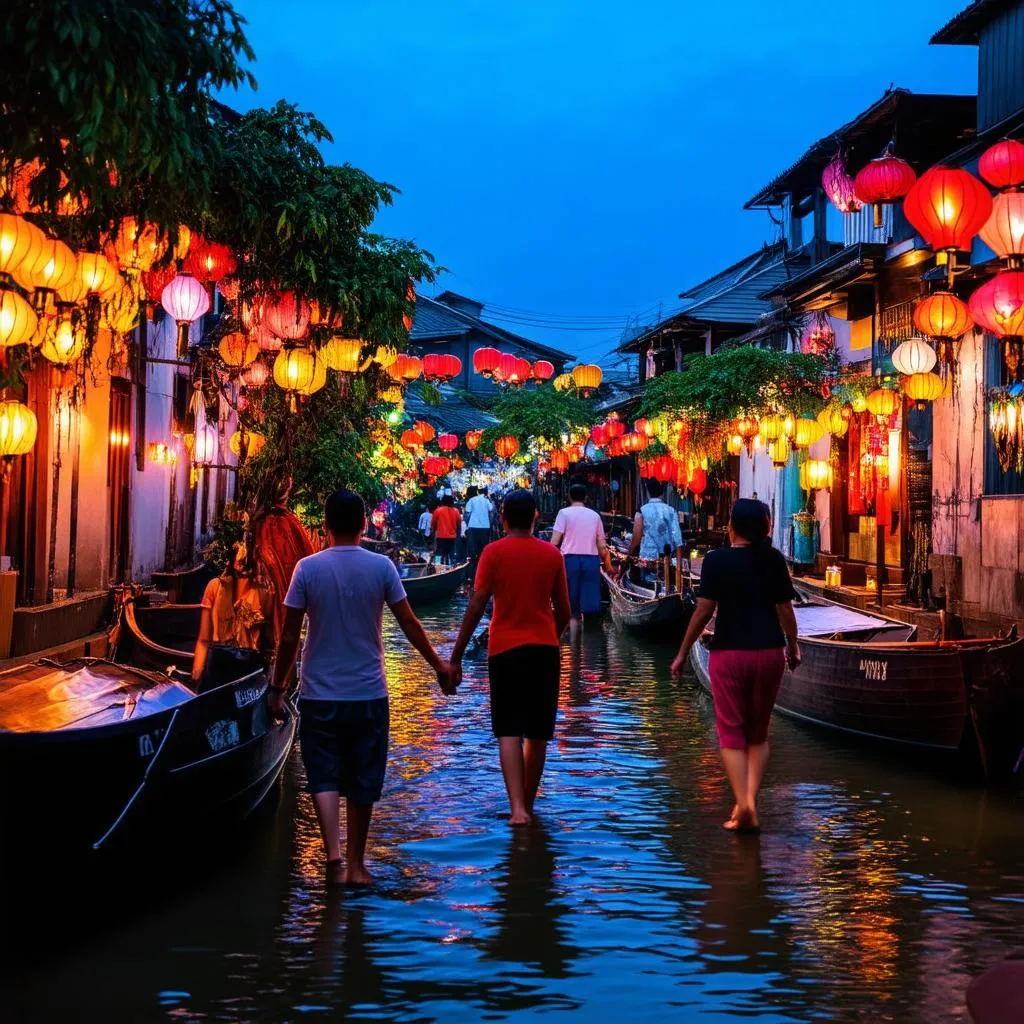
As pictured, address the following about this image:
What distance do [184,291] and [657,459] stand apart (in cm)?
2033

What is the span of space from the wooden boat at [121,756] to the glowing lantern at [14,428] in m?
2.68

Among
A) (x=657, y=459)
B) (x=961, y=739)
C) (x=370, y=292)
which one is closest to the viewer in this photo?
(x=961, y=739)

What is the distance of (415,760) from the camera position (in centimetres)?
1135

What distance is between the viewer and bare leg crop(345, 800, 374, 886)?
7484 millimetres

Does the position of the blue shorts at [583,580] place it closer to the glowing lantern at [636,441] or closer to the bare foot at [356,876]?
the bare foot at [356,876]

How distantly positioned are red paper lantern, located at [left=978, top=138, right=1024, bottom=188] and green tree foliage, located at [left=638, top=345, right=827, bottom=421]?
33.8 feet

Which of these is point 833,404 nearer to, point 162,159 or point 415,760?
point 415,760

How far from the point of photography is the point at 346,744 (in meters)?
7.45

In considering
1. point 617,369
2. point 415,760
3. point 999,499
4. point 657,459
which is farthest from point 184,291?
point 617,369

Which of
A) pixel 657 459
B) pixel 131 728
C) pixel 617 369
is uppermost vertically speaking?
pixel 617 369

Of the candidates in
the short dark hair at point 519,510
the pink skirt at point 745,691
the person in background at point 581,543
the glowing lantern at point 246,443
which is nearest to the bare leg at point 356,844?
the short dark hair at point 519,510

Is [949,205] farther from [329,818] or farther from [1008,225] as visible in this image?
[329,818]

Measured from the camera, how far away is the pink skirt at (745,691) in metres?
8.77

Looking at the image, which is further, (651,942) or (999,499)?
(999,499)
